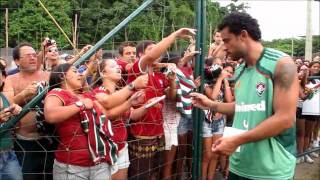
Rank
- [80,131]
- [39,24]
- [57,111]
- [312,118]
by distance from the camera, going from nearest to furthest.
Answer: [57,111]
[80,131]
[312,118]
[39,24]

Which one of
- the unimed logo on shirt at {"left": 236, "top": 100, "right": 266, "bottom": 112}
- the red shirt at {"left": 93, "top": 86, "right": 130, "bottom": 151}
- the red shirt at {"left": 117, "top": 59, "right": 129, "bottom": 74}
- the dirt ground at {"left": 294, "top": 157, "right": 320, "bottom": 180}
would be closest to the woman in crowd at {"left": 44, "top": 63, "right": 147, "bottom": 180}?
the red shirt at {"left": 93, "top": 86, "right": 130, "bottom": 151}

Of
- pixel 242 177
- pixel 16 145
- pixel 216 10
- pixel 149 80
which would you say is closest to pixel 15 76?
pixel 16 145

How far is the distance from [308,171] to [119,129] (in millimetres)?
3524

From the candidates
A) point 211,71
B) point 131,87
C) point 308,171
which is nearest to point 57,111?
point 131,87

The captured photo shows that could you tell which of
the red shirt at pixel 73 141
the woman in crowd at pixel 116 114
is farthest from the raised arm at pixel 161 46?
the red shirt at pixel 73 141

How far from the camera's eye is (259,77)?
254 cm

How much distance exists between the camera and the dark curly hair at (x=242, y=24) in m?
2.54

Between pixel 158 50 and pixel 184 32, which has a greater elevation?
pixel 184 32

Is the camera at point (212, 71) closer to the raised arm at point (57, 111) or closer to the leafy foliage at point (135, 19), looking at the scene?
the leafy foliage at point (135, 19)

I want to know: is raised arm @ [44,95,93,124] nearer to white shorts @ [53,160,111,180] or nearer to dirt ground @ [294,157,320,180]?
white shorts @ [53,160,111,180]

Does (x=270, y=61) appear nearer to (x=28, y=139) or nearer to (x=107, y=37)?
(x=107, y=37)

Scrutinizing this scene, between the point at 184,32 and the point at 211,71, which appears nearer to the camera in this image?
the point at 184,32

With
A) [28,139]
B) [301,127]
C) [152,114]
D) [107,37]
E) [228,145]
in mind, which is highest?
[107,37]

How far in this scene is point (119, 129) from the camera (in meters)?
3.72
